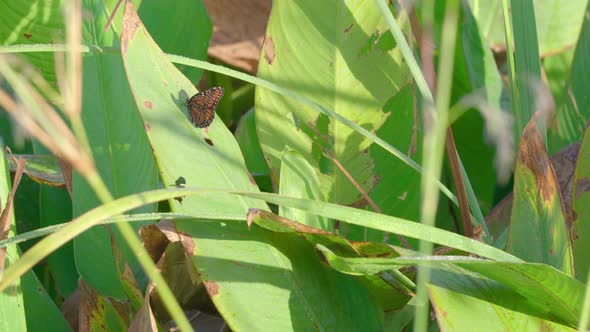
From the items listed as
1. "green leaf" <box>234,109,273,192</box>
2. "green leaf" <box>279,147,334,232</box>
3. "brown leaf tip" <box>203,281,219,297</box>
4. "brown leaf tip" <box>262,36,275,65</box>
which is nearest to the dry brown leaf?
"green leaf" <box>234,109,273,192</box>

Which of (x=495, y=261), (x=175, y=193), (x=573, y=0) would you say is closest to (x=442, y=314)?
(x=495, y=261)

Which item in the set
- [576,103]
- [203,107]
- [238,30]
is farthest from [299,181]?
[238,30]

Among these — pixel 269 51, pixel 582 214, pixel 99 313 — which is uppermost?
pixel 269 51

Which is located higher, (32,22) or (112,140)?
(32,22)

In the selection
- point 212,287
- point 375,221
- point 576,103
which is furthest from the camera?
point 576,103

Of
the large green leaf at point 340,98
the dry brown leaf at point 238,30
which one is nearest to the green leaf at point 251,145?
the large green leaf at point 340,98

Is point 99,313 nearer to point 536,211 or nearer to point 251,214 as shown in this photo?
point 251,214

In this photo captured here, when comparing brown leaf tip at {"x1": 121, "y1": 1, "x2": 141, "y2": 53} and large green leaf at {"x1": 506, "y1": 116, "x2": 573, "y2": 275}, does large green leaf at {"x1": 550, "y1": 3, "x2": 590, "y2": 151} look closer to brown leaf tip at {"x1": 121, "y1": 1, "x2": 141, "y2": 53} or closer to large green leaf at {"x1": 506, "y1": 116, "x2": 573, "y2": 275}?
large green leaf at {"x1": 506, "y1": 116, "x2": 573, "y2": 275}

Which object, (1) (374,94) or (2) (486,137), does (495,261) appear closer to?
(1) (374,94)
